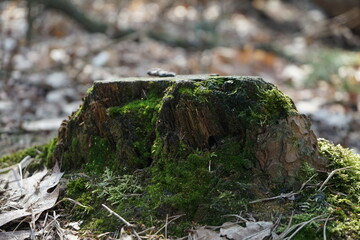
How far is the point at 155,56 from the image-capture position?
369 inches

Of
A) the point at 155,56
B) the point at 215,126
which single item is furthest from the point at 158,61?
the point at 215,126

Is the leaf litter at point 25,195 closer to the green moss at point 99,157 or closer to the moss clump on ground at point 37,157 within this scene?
the moss clump on ground at point 37,157

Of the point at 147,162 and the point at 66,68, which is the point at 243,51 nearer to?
→ the point at 66,68

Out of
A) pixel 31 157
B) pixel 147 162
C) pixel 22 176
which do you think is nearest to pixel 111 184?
pixel 147 162

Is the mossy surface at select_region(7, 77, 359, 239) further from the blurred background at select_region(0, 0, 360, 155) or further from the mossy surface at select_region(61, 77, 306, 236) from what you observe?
the blurred background at select_region(0, 0, 360, 155)

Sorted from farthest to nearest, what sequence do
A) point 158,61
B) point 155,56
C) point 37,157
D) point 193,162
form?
point 155,56, point 158,61, point 37,157, point 193,162

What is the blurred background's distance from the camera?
239 inches

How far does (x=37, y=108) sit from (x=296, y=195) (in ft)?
14.8

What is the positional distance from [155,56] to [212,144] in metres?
7.11

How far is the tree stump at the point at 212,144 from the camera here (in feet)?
7.47

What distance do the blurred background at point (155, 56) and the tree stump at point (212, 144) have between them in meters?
2.22

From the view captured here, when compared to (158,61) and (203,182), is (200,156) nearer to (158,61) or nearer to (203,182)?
(203,182)

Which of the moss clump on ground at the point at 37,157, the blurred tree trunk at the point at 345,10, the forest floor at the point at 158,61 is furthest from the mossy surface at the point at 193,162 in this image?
the blurred tree trunk at the point at 345,10

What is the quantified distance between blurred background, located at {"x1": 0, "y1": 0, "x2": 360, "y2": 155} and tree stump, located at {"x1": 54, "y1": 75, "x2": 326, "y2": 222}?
2217 mm
